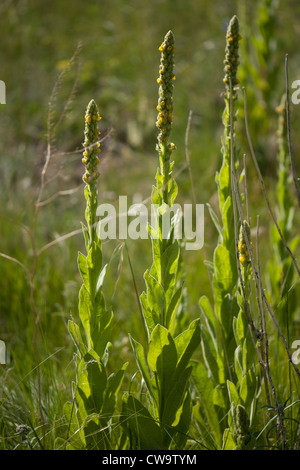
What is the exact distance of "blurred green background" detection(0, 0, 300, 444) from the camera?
8.13 ft

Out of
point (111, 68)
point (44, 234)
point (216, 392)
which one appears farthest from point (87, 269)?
point (111, 68)

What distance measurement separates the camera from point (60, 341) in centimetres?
220

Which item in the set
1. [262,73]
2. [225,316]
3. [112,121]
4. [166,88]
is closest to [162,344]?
[225,316]

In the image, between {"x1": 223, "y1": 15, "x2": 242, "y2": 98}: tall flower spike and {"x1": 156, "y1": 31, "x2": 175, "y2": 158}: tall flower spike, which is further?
{"x1": 223, "y1": 15, "x2": 242, "y2": 98}: tall flower spike

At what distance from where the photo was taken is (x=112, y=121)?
178 inches

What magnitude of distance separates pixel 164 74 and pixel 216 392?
896mm

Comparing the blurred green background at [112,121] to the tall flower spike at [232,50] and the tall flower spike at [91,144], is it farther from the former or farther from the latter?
the tall flower spike at [232,50]

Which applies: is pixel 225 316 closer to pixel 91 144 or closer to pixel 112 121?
pixel 91 144

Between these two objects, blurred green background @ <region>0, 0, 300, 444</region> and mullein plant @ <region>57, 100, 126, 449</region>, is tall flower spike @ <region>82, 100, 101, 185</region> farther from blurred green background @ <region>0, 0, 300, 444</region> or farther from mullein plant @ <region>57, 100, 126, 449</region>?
blurred green background @ <region>0, 0, 300, 444</region>

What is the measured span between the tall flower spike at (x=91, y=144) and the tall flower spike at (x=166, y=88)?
15 centimetres

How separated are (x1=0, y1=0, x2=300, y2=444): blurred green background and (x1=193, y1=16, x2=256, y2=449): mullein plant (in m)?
0.47

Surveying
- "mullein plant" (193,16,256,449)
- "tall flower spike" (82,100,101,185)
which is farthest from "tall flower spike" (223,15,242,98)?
"tall flower spike" (82,100,101,185)

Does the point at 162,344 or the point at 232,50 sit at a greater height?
the point at 232,50

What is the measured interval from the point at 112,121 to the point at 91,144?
10.8 feet
